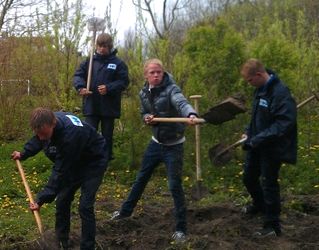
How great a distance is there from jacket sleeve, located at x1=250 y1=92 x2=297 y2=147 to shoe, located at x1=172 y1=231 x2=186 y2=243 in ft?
3.76

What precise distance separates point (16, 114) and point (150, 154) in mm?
6501

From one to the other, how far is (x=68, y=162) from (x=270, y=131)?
181cm

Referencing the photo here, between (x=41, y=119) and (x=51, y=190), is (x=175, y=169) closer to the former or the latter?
(x=51, y=190)

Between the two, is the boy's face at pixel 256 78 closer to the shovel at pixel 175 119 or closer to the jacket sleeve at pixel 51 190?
the shovel at pixel 175 119

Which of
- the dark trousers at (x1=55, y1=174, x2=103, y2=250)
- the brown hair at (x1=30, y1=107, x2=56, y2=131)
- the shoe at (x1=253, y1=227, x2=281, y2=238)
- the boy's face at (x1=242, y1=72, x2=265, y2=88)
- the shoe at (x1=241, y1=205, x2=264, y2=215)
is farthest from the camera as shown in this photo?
the shoe at (x1=241, y1=205, x2=264, y2=215)

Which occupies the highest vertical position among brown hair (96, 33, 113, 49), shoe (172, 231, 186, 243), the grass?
brown hair (96, 33, 113, 49)

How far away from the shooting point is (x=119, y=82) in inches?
296

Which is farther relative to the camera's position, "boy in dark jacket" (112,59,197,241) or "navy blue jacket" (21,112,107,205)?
"boy in dark jacket" (112,59,197,241)

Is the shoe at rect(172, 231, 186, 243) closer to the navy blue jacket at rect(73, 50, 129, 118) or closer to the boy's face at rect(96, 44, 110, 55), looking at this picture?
the navy blue jacket at rect(73, 50, 129, 118)

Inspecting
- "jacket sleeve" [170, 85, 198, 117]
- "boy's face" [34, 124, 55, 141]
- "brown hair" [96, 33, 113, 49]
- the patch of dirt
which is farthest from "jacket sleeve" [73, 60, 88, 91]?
"boy's face" [34, 124, 55, 141]

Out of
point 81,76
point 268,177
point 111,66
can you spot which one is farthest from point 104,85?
point 268,177

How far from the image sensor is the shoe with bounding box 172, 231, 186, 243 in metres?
5.24

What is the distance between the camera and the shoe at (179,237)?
5.24 meters

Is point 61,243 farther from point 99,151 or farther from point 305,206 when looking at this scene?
point 305,206
